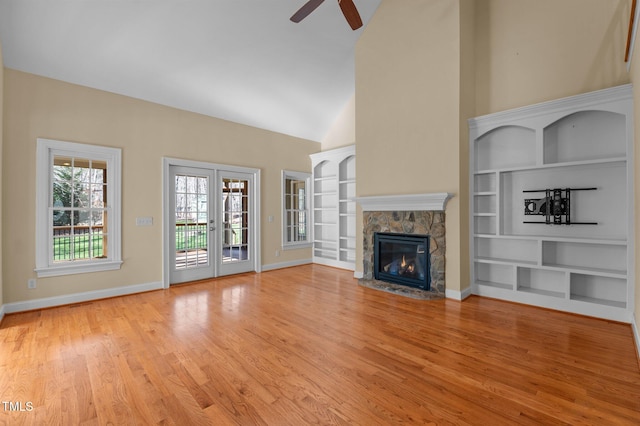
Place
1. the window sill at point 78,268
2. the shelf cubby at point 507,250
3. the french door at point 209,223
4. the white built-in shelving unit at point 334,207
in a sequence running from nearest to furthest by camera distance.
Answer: the window sill at point 78,268 < the shelf cubby at point 507,250 < the french door at point 209,223 < the white built-in shelving unit at point 334,207

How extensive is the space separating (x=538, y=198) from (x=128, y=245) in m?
5.86

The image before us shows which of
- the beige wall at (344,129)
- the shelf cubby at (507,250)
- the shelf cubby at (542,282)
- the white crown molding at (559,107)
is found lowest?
the shelf cubby at (542,282)

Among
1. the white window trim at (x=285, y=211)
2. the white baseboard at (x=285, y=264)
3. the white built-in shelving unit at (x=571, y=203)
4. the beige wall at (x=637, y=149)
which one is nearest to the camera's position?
the beige wall at (x=637, y=149)

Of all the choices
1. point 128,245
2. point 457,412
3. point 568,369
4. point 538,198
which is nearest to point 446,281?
point 538,198

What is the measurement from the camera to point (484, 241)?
436 centimetres

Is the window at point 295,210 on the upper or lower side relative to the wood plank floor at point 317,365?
upper

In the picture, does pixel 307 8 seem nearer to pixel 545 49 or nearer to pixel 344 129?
pixel 545 49

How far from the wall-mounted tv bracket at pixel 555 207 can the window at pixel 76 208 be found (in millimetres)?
5812

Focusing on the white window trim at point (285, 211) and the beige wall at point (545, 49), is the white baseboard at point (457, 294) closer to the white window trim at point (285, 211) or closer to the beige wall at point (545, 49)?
the beige wall at point (545, 49)

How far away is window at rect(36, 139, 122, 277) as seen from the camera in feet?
12.7

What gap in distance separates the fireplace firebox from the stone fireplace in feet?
0.22

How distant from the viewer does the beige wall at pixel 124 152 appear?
12.2 ft

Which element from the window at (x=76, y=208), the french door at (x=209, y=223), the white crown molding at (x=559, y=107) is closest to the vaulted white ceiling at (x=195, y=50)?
the window at (x=76, y=208)

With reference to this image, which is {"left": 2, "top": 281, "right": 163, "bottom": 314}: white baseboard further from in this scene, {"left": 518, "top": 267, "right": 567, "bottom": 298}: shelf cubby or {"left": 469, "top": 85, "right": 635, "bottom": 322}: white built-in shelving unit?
{"left": 518, "top": 267, "right": 567, "bottom": 298}: shelf cubby
